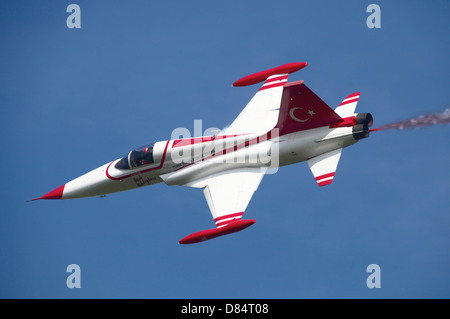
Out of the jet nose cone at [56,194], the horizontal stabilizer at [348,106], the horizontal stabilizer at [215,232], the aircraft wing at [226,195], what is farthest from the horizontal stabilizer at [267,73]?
the jet nose cone at [56,194]

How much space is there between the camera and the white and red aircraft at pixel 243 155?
26719 millimetres

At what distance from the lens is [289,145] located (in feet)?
89.3

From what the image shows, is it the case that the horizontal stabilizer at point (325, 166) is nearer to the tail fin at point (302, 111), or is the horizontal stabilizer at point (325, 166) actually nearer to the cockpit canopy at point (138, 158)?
the tail fin at point (302, 111)

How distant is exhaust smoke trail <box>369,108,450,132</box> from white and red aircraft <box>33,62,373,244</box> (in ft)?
3.77

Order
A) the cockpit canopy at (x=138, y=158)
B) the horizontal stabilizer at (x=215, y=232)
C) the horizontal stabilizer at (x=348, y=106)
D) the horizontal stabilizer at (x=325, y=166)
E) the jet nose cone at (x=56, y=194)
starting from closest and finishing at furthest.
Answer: the horizontal stabilizer at (x=215, y=232) → the horizontal stabilizer at (x=325, y=166) → the horizontal stabilizer at (x=348, y=106) → the cockpit canopy at (x=138, y=158) → the jet nose cone at (x=56, y=194)

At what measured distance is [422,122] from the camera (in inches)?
1063

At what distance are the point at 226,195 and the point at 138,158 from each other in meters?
4.21

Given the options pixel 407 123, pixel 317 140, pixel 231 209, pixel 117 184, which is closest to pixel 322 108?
pixel 317 140

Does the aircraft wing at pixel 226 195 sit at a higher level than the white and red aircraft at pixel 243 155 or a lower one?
lower

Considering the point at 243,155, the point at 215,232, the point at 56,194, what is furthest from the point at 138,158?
the point at 215,232

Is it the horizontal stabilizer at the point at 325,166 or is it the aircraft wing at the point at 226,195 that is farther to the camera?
the horizontal stabilizer at the point at 325,166

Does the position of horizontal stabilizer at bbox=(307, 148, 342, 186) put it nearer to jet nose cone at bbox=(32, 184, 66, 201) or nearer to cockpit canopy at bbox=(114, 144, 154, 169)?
cockpit canopy at bbox=(114, 144, 154, 169)

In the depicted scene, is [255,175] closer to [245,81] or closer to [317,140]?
[317,140]

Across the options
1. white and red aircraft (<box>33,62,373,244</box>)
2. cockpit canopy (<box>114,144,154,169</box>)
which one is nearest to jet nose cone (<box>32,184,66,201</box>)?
white and red aircraft (<box>33,62,373,244</box>)
